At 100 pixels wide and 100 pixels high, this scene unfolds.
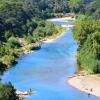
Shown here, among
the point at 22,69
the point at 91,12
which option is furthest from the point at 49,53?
the point at 91,12

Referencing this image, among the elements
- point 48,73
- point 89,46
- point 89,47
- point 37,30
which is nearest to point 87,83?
point 48,73

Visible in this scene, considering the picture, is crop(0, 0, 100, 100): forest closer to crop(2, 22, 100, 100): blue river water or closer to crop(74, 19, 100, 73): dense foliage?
crop(74, 19, 100, 73): dense foliage

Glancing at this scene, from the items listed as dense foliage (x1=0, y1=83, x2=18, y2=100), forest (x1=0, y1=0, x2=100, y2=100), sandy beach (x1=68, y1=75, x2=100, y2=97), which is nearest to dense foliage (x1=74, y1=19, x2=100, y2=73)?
forest (x1=0, y1=0, x2=100, y2=100)

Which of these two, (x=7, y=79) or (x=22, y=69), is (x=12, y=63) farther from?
(x=7, y=79)

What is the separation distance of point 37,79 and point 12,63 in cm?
1431

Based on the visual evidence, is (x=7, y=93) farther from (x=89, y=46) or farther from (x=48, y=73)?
(x=89, y=46)

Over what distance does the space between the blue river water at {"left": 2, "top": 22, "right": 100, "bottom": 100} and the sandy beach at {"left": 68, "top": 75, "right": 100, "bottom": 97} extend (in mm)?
1143

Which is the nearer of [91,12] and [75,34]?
[75,34]

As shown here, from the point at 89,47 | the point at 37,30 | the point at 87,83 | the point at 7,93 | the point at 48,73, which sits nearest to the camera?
the point at 7,93

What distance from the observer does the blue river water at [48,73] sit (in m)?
64.9

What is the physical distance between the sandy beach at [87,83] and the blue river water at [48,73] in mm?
1143

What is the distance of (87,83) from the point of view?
7131 cm

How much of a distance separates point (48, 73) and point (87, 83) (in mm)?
9804

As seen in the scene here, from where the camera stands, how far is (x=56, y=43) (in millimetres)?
114875
